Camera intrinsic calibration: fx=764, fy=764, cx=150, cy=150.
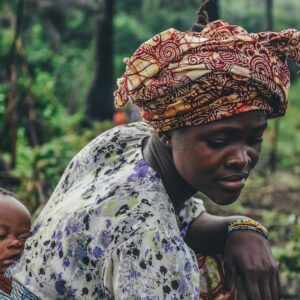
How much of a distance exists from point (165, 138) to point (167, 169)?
10 cm

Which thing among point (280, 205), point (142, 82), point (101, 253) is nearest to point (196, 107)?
point (142, 82)

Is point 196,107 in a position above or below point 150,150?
above

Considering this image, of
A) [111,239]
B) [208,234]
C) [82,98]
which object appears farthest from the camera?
[82,98]

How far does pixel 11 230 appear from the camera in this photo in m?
2.54

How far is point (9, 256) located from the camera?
2.55 meters

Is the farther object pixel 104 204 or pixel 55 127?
pixel 55 127

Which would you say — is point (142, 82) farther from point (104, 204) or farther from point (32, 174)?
point (32, 174)

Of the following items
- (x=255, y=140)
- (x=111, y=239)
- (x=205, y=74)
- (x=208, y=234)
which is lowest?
(x=208, y=234)

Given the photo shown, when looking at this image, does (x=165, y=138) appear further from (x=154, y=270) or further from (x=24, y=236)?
(x=24, y=236)

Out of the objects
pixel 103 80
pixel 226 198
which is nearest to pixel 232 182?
pixel 226 198

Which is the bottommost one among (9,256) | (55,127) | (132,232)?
(55,127)

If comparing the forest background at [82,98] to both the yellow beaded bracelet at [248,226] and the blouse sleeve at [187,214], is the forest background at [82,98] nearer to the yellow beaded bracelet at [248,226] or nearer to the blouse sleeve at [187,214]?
the blouse sleeve at [187,214]

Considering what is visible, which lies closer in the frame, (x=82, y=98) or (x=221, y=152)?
(x=221, y=152)

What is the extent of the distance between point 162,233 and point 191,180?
0.70 feet
